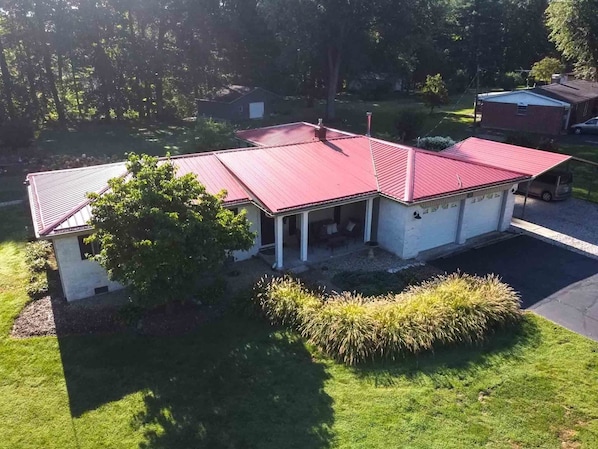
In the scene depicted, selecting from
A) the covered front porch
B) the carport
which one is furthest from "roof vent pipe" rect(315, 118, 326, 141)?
the carport

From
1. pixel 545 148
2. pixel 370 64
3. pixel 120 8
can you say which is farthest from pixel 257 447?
pixel 120 8

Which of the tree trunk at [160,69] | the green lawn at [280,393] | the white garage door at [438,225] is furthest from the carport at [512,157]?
the tree trunk at [160,69]

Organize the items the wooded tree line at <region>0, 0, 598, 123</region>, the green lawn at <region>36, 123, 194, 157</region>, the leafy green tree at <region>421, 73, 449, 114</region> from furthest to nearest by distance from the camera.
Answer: the leafy green tree at <region>421, 73, 449, 114</region> → the wooded tree line at <region>0, 0, 598, 123</region> → the green lawn at <region>36, 123, 194, 157</region>

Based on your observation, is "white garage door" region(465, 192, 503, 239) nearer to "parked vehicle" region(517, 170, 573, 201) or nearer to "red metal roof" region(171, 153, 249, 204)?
"parked vehicle" region(517, 170, 573, 201)

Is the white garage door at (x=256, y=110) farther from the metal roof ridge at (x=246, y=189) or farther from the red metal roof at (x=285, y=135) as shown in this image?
the metal roof ridge at (x=246, y=189)

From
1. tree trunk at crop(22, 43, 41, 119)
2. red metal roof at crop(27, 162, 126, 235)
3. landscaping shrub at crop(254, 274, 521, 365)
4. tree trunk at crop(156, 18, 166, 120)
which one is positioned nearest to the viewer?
landscaping shrub at crop(254, 274, 521, 365)

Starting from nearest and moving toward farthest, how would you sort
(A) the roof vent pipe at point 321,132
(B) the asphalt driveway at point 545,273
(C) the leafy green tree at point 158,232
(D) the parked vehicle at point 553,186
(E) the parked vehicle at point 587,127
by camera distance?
(C) the leafy green tree at point 158,232, (B) the asphalt driveway at point 545,273, (A) the roof vent pipe at point 321,132, (D) the parked vehicle at point 553,186, (E) the parked vehicle at point 587,127

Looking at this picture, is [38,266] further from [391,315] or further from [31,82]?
[31,82]

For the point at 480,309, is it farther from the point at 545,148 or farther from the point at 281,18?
the point at 281,18
